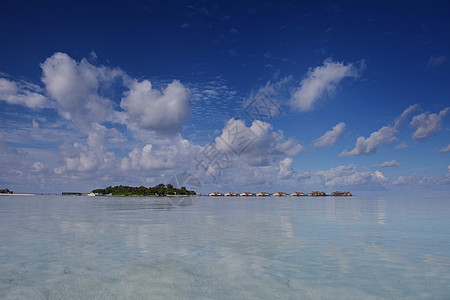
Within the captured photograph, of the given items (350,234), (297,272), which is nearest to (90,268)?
(297,272)

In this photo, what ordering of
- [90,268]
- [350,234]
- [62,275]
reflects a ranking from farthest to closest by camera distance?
[350,234]
[90,268]
[62,275]

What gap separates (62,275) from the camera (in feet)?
47.7

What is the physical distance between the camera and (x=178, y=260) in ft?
58.1

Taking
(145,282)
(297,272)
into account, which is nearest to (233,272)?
(297,272)

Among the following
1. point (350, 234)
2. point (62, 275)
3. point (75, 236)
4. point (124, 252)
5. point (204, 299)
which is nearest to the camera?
A: point (204, 299)

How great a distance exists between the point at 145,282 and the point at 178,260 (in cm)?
452

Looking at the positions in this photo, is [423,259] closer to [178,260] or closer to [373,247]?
[373,247]

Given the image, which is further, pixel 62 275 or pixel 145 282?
pixel 62 275

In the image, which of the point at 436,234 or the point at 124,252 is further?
the point at 436,234

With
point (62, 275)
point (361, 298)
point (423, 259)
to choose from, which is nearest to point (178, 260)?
point (62, 275)

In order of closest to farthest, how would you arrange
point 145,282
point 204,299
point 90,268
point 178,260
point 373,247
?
point 204,299 → point 145,282 → point 90,268 → point 178,260 → point 373,247

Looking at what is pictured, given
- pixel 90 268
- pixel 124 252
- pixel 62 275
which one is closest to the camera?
pixel 62 275

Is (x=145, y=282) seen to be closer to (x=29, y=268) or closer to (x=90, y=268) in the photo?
(x=90, y=268)

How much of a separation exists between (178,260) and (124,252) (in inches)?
182
